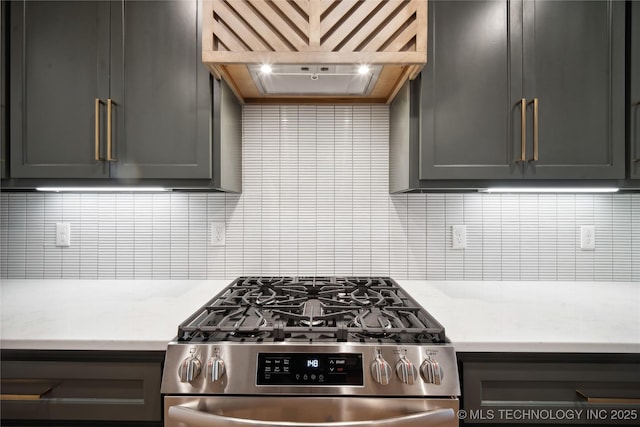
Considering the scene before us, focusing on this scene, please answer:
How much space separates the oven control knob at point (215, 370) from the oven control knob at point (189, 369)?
Result: 0.03 m

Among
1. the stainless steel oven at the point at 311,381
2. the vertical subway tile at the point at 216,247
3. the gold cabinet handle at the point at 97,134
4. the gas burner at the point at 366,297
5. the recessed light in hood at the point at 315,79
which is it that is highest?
the recessed light in hood at the point at 315,79

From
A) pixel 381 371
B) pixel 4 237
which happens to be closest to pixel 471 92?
pixel 381 371

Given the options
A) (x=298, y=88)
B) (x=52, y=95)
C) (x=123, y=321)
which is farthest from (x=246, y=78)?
(x=123, y=321)

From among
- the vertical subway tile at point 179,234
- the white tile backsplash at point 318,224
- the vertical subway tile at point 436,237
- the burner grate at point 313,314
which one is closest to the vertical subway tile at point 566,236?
the white tile backsplash at point 318,224

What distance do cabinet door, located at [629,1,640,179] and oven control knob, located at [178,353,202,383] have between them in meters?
1.65

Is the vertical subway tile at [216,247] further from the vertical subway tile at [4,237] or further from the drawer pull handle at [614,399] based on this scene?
the drawer pull handle at [614,399]

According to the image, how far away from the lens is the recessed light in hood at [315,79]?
127 cm

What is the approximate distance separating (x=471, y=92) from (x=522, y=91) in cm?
19

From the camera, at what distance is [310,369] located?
92 centimetres

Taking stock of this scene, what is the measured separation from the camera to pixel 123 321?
3.66 ft

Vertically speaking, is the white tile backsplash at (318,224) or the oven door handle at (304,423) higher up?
the white tile backsplash at (318,224)

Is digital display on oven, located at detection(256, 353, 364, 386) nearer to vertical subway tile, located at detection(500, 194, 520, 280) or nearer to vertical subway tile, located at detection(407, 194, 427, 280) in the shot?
vertical subway tile, located at detection(407, 194, 427, 280)

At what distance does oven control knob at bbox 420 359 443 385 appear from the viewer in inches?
35.5

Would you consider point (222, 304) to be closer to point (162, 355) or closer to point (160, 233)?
point (162, 355)
